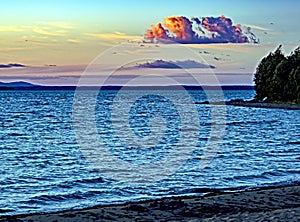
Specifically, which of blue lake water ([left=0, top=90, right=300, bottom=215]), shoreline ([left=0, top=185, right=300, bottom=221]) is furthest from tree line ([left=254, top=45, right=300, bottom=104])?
shoreline ([left=0, top=185, right=300, bottom=221])

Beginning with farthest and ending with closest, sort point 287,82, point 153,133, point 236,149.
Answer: point 287,82 < point 153,133 < point 236,149

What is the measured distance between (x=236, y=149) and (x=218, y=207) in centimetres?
2279

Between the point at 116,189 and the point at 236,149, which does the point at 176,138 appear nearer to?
the point at 236,149

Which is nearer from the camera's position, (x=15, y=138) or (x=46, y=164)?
(x=46, y=164)

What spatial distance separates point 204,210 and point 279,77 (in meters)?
103

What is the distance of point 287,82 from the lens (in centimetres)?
11750

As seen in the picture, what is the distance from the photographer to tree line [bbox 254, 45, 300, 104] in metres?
115

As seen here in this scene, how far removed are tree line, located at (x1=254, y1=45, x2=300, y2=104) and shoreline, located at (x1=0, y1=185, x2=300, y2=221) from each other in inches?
3636

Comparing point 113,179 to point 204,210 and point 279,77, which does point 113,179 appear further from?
point 279,77

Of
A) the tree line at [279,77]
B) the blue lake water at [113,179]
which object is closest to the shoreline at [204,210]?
the blue lake water at [113,179]

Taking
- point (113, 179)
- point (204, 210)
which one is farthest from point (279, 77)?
point (204, 210)

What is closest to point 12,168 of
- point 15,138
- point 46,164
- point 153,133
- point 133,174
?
point 46,164

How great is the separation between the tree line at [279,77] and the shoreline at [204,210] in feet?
303

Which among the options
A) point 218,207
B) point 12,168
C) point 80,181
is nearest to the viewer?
point 218,207
